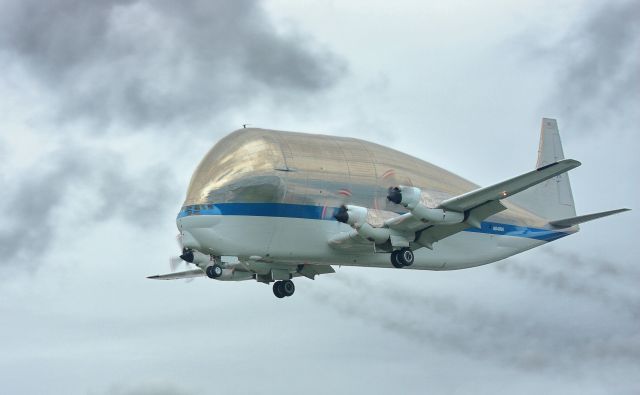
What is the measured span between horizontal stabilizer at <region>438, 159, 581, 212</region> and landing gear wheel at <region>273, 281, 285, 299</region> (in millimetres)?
8043

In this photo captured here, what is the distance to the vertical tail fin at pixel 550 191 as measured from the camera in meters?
53.0

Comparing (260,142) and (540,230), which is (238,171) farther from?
(540,230)

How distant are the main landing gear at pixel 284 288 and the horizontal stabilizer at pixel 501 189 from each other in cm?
776

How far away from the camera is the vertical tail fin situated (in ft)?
174

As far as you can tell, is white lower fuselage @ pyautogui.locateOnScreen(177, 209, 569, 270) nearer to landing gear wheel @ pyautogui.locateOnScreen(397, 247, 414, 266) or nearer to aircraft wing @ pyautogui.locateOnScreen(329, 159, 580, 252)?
aircraft wing @ pyautogui.locateOnScreen(329, 159, 580, 252)

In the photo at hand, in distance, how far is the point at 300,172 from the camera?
4494cm

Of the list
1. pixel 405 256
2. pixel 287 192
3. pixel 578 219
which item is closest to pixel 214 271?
pixel 287 192

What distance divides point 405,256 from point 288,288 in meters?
5.93

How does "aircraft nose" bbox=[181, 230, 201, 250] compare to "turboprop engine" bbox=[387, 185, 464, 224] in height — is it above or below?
below

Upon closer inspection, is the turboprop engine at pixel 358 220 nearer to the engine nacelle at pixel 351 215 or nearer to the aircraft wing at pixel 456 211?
the engine nacelle at pixel 351 215

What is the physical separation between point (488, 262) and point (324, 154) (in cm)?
959

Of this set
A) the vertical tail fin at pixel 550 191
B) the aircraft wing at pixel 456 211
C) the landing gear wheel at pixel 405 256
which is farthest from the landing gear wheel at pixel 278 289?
the vertical tail fin at pixel 550 191

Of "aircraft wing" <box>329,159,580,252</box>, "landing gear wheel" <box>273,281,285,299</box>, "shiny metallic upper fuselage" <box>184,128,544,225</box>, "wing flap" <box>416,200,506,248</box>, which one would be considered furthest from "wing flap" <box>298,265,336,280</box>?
"wing flap" <box>416,200,506,248</box>

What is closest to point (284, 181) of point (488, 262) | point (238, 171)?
point (238, 171)
